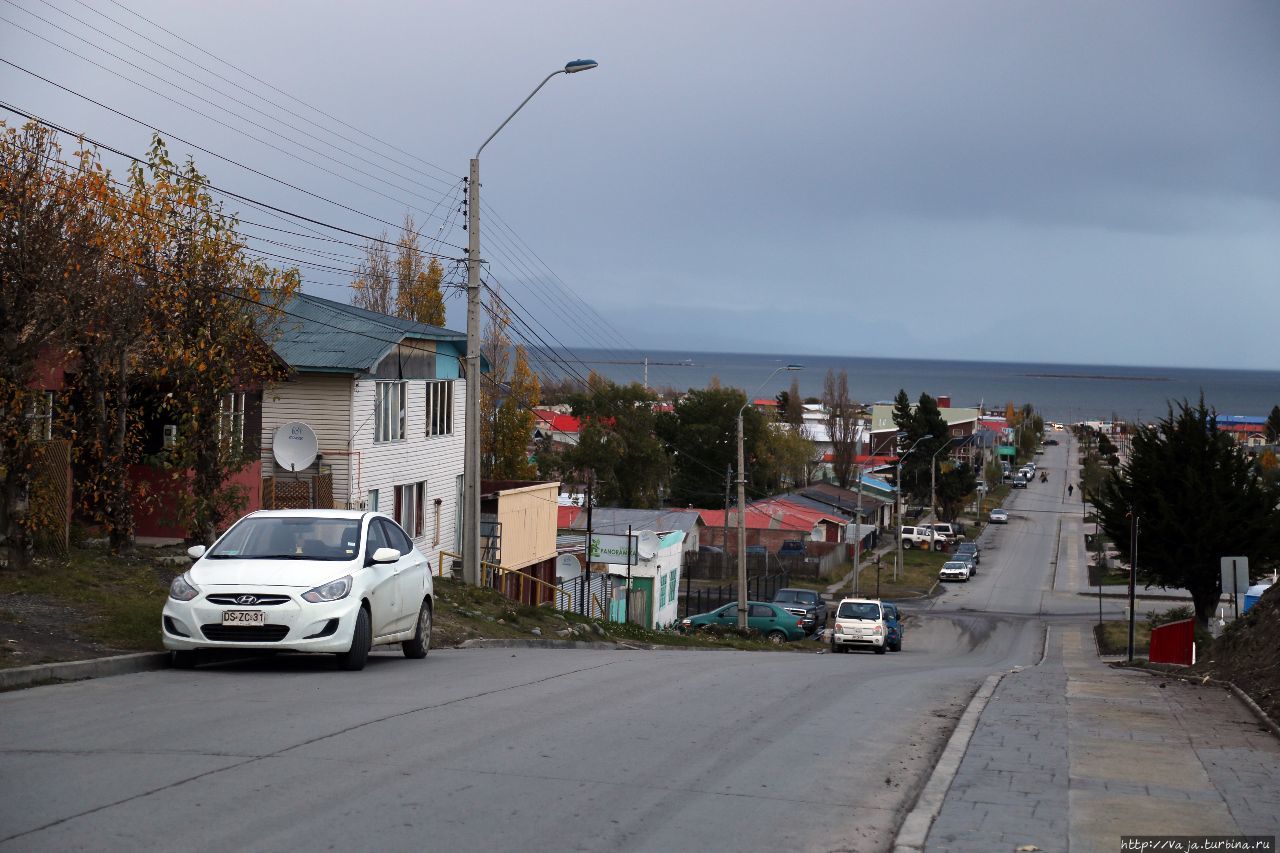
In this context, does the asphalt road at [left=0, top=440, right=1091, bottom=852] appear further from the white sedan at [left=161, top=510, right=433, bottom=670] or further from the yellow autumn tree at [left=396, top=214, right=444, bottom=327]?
the yellow autumn tree at [left=396, top=214, right=444, bottom=327]

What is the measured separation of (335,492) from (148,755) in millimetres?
23572

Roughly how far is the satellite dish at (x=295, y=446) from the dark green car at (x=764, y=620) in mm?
18591

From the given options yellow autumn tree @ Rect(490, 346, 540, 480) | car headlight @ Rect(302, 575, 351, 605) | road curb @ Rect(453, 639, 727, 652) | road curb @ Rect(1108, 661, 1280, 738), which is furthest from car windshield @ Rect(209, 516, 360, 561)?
yellow autumn tree @ Rect(490, 346, 540, 480)

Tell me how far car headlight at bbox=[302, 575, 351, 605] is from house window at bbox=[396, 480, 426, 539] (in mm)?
21972

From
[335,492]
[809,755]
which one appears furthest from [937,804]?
[335,492]

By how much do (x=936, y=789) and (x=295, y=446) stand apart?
67.2ft

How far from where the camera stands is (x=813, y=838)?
6359 millimetres

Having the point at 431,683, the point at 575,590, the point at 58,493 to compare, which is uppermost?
the point at 58,493

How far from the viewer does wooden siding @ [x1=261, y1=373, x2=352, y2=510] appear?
1189 inches

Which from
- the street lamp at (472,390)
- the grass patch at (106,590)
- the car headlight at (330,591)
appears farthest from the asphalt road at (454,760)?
the street lamp at (472,390)

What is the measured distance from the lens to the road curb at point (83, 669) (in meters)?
10.3

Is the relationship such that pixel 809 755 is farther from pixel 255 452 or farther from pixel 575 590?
pixel 575 590

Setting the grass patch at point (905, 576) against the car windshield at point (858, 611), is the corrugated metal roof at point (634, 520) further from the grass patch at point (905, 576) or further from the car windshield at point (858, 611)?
the car windshield at point (858, 611)

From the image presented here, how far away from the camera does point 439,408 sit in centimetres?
3666
